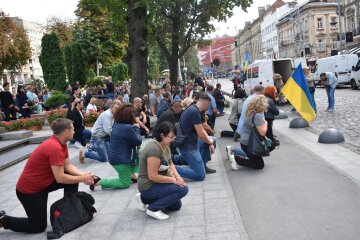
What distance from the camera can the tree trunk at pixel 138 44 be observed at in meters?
18.4

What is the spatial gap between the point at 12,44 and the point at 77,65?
1110cm

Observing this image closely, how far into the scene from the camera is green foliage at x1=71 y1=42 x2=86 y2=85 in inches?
1137

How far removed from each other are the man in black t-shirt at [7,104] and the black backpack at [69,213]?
12435 millimetres

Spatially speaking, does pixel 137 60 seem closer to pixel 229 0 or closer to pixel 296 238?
pixel 229 0

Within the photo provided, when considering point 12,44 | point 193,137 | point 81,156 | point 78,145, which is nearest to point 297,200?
point 193,137

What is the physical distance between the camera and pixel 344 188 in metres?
6.87

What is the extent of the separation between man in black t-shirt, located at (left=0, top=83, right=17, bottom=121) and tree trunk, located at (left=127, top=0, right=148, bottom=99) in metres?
5.13

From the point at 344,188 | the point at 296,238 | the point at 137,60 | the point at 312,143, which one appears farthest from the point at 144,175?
the point at 137,60

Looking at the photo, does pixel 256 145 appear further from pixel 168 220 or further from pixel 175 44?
pixel 175 44

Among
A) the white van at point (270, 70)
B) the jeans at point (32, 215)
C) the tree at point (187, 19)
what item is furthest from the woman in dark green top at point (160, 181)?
the tree at point (187, 19)

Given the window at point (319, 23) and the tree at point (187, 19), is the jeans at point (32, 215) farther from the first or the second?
the window at point (319, 23)

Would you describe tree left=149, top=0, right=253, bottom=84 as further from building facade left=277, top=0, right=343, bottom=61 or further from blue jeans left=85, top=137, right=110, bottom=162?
building facade left=277, top=0, right=343, bottom=61

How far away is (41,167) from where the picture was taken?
5621mm

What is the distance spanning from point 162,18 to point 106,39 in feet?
71.3
